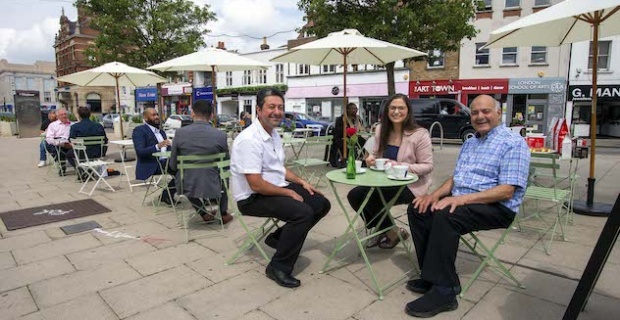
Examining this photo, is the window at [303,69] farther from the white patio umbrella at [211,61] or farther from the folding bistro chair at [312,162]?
the white patio umbrella at [211,61]

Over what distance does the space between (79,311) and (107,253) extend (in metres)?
1.13

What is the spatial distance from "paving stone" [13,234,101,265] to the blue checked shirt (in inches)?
138

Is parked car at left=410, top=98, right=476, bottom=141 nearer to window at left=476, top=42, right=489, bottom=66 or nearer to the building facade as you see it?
window at left=476, top=42, right=489, bottom=66

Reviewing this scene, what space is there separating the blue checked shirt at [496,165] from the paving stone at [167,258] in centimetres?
232

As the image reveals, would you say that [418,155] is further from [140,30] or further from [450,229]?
[140,30]

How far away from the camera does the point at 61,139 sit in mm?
7906

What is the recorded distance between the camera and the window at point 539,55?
803 inches

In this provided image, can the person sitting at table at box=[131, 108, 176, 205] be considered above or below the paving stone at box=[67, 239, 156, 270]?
above

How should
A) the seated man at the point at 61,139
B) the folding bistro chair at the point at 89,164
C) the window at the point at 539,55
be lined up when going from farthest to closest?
1. the window at the point at 539,55
2. the seated man at the point at 61,139
3. the folding bistro chair at the point at 89,164

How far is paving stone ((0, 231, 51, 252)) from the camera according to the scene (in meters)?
3.95

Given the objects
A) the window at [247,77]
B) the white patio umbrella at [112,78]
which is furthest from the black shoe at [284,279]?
the window at [247,77]

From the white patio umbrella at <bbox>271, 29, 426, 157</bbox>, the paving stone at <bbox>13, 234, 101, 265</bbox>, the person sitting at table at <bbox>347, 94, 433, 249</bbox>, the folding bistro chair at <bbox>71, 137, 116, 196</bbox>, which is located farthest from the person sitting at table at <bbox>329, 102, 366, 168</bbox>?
the paving stone at <bbox>13, 234, 101, 265</bbox>

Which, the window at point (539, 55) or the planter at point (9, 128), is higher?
the window at point (539, 55)

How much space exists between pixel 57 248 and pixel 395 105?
3521mm
